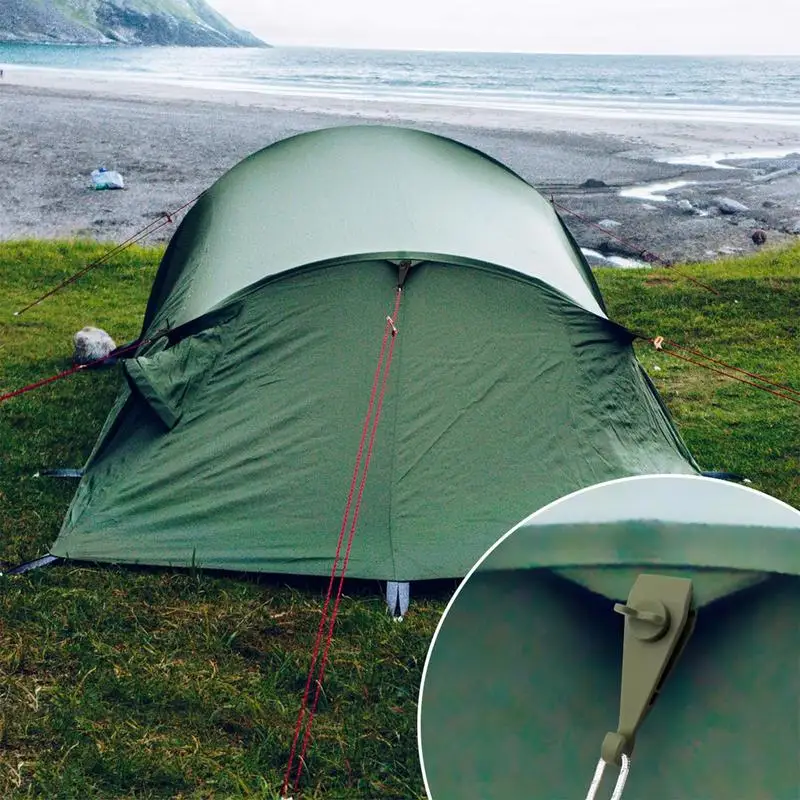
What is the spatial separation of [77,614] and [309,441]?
1.17 meters

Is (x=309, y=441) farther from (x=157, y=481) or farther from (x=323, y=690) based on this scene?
(x=323, y=690)

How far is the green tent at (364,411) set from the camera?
13.2ft

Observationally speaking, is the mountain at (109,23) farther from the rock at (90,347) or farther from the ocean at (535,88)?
the rock at (90,347)

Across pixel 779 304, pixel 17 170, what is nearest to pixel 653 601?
pixel 779 304

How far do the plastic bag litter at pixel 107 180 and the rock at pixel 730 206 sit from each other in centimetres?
912

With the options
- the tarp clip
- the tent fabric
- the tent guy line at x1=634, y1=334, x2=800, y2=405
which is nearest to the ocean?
the tent guy line at x1=634, y1=334, x2=800, y2=405

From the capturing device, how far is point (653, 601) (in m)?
1.22

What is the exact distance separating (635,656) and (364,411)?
2.97 m

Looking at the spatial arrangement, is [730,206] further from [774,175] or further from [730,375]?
[730,375]

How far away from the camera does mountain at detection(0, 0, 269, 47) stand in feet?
269

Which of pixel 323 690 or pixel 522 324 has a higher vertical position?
pixel 522 324

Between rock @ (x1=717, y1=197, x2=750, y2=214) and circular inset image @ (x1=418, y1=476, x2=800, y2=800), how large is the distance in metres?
13.9

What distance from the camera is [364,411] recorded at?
4.12 metres

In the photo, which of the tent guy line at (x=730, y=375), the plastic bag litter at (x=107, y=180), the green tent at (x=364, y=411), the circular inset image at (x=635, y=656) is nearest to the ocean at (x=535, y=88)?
the plastic bag litter at (x=107, y=180)
